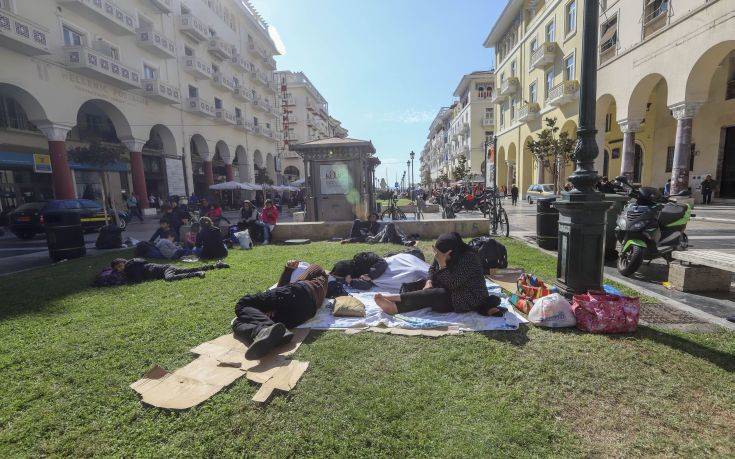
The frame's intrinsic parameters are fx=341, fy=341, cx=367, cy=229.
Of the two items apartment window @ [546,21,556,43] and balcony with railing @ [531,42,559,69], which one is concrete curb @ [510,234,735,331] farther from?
apartment window @ [546,21,556,43]

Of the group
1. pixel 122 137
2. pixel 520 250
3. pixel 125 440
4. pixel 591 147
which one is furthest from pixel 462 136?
pixel 125 440

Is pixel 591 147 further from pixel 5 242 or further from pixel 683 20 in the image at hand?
pixel 5 242

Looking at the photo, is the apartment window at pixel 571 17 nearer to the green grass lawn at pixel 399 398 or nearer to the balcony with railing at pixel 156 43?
the green grass lawn at pixel 399 398

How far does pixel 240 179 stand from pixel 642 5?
109 feet

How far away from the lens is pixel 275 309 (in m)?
3.74

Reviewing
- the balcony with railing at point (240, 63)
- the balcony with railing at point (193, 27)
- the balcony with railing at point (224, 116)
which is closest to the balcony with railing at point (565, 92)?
the balcony with railing at point (224, 116)

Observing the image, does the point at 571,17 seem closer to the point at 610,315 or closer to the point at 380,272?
the point at 380,272

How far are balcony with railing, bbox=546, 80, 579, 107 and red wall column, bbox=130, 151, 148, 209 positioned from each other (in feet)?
88.7

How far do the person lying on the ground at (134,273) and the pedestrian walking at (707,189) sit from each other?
22925mm

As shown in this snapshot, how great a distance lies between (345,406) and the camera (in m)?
2.42

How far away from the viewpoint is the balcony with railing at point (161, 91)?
67.6 ft

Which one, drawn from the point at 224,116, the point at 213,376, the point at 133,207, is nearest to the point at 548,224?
the point at 213,376

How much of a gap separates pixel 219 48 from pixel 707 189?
34.8 meters

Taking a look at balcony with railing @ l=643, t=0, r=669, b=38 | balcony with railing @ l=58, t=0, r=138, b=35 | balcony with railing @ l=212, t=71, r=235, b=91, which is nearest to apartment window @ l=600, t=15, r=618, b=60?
balcony with railing @ l=643, t=0, r=669, b=38
